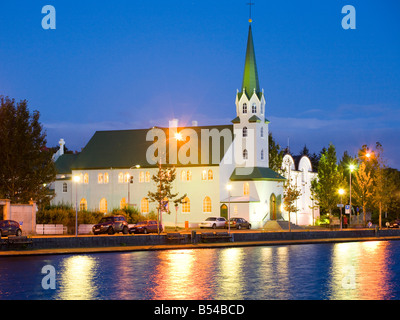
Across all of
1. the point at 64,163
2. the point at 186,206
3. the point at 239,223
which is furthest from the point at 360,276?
the point at 64,163

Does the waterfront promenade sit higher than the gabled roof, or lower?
lower

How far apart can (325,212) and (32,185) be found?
55.9m

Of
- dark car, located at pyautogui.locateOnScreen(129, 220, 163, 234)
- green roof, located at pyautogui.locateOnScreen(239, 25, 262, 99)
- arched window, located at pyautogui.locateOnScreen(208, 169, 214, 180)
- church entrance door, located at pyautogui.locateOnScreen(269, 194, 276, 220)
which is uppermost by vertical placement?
green roof, located at pyautogui.locateOnScreen(239, 25, 262, 99)

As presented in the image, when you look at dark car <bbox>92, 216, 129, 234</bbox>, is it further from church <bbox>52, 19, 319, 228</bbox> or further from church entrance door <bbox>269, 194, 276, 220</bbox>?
church entrance door <bbox>269, 194, 276, 220</bbox>

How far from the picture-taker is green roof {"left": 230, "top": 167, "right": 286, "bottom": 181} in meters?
83.4

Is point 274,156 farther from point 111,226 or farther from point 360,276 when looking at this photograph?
point 360,276

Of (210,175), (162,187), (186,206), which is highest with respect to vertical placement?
(210,175)

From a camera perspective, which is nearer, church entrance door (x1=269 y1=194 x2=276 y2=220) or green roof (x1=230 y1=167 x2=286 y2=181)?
green roof (x1=230 y1=167 x2=286 y2=181)

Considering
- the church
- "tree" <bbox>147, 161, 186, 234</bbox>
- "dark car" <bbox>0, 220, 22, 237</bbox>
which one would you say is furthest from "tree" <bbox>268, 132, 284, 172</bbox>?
"dark car" <bbox>0, 220, 22, 237</bbox>

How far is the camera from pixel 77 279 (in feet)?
91.6

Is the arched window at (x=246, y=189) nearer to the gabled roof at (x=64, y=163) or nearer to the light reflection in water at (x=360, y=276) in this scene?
the gabled roof at (x=64, y=163)

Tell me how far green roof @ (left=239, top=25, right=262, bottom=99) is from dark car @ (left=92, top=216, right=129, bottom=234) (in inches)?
1295

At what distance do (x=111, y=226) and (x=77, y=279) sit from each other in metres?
31.2
